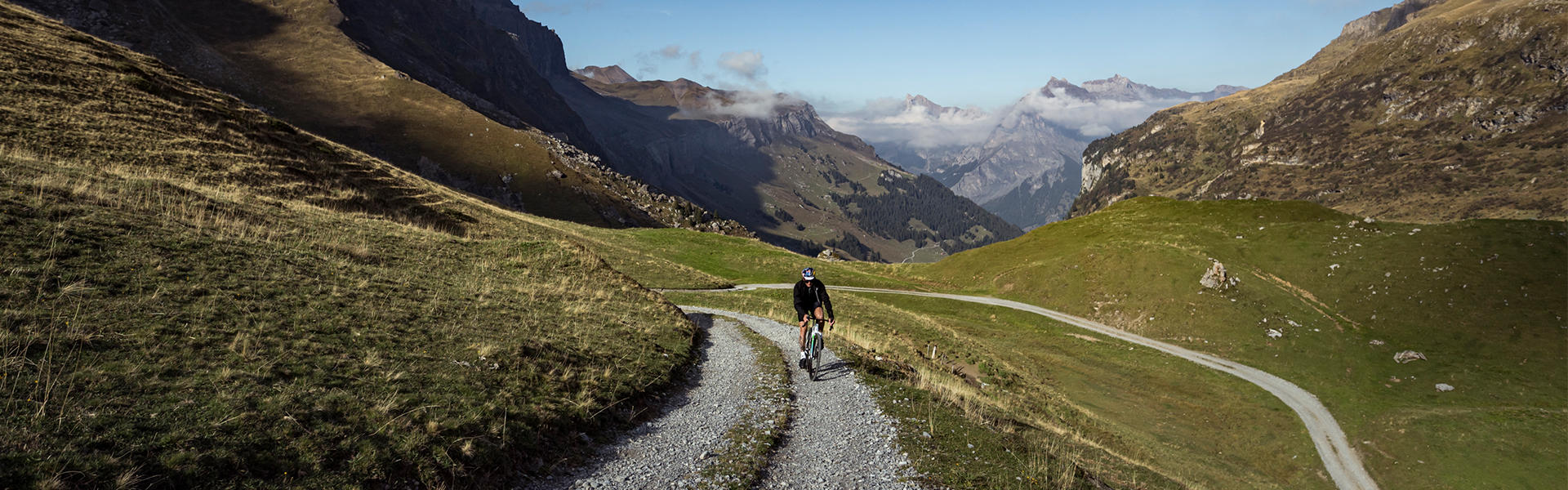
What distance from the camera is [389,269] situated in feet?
63.7

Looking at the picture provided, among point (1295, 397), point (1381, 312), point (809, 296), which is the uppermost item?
point (1381, 312)

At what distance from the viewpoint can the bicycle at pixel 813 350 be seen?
1961 cm

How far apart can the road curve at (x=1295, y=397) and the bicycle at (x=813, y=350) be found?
30541 mm

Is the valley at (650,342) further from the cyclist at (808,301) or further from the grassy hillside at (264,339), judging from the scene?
the cyclist at (808,301)

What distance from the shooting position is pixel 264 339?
1133 centimetres

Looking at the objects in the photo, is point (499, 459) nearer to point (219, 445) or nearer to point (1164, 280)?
point (219, 445)

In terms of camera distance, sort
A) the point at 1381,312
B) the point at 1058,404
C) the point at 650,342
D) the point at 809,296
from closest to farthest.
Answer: the point at 809,296, the point at 650,342, the point at 1058,404, the point at 1381,312

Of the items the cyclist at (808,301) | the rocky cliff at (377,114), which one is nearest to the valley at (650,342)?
the cyclist at (808,301)

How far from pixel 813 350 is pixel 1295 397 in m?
37.6

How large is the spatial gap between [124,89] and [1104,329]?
228ft

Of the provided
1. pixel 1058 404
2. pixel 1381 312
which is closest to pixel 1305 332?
pixel 1381 312

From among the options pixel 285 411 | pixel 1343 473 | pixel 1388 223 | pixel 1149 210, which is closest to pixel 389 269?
pixel 285 411

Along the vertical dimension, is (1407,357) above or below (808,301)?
above

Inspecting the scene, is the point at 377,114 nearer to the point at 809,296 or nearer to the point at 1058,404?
the point at 809,296
